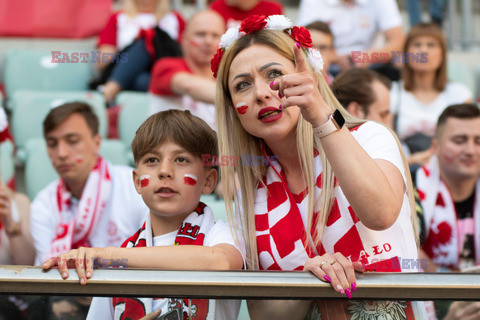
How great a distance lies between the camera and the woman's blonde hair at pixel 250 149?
5.10 ft

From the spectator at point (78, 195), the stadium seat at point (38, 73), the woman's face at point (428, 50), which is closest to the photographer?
the spectator at point (78, 195)

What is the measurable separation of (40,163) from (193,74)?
826 mm

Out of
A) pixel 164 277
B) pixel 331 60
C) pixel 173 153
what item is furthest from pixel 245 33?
pixel 331 60

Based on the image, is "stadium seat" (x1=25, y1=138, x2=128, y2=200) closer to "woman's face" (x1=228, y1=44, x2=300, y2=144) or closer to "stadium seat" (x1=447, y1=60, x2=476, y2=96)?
"woman's face" (x1=228, y1=44, x2=300, y2=144)

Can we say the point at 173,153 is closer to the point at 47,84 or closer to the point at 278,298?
the point at 278,298

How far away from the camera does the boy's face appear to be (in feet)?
5.28

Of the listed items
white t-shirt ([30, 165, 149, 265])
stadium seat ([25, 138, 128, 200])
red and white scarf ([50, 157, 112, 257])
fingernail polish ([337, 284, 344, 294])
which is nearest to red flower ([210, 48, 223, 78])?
white t-shirt ([30, 165, 149, 265])

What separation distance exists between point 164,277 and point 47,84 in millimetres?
3042

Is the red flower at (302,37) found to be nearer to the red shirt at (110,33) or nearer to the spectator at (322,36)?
the spectator at (322,36)

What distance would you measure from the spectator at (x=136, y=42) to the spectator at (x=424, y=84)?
127cm

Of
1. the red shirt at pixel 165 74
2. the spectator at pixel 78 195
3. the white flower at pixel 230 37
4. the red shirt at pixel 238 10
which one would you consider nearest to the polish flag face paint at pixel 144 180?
the white flower at pixel 230 37

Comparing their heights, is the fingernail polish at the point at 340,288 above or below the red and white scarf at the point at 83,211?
below

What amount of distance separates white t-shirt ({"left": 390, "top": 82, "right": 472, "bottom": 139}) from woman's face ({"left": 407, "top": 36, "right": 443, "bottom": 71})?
5.4 inches

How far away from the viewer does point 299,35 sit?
5.24 ft
